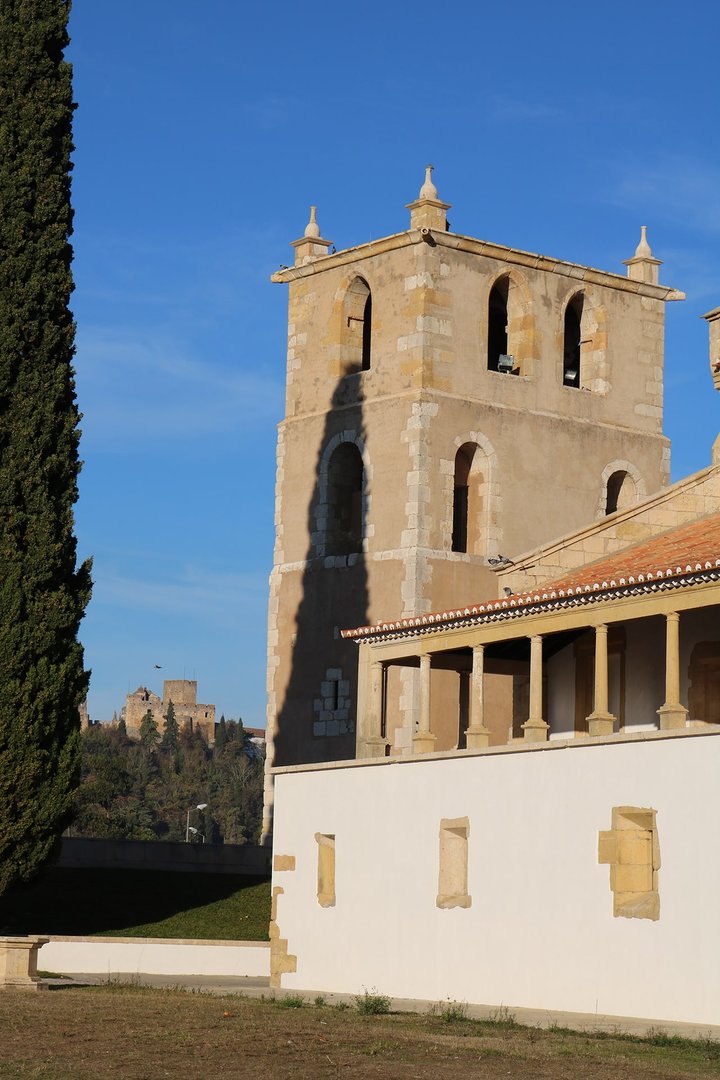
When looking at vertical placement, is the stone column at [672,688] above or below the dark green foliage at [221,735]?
below

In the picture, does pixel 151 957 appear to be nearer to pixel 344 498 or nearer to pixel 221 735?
pixel 344 498

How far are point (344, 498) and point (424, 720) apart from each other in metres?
10.6

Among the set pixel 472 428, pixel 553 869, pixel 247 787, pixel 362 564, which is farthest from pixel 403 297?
pixel 247 787

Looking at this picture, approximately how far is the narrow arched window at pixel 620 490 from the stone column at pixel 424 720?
10983mm

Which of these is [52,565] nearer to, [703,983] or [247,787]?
[703,983]

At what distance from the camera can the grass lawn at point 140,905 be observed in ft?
115

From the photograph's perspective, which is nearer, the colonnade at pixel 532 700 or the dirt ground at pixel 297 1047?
the dirt ground at pixel 297 1047

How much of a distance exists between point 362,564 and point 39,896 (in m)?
9.03

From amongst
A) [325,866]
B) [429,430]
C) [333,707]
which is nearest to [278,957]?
[325,866]

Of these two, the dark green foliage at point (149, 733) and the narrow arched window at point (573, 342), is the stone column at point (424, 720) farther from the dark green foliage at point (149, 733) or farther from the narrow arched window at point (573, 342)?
the dark green foliage at point (149, 733)

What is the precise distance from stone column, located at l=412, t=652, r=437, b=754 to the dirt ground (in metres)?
8.21

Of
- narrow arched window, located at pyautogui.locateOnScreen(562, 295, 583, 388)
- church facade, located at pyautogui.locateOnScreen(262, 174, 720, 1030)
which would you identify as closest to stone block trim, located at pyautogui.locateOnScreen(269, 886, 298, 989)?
church facade, located at pyautogui.locateOnScreen(262, 174, 720, 1030)

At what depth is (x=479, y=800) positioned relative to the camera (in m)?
26.9

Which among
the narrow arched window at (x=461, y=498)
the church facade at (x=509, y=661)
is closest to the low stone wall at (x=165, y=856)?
the church facade at (x=509, y=661)
